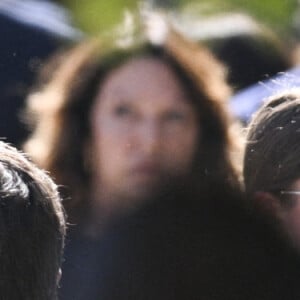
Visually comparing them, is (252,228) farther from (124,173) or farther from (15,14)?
(15,14)

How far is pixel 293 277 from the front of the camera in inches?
56.3

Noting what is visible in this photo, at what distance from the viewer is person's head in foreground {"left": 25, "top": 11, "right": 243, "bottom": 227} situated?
1.38 metres

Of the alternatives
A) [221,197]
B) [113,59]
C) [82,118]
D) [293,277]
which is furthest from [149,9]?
[293,277]

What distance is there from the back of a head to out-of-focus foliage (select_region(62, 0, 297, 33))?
6.2 inches

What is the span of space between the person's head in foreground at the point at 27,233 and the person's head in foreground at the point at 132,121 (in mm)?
280

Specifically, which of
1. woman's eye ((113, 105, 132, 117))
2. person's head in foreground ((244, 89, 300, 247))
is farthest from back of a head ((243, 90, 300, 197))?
woman's eye ((113, 105, 132, 117))

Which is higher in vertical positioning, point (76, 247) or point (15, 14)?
point (15, 14)

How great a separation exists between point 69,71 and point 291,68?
0.40 meters

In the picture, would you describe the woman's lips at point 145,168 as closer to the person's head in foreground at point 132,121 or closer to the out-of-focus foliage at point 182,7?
the person's head in foreground at point 132,121

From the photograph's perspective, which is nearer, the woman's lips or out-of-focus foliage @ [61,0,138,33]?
out-of-focus foliage @ [61,0,138,33]

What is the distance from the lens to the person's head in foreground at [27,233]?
3.42ft

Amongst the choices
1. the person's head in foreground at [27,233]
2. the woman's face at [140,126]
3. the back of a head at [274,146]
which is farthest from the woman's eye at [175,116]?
the person's head in foreground at [27,233]

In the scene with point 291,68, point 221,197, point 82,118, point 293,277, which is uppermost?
point 291,68

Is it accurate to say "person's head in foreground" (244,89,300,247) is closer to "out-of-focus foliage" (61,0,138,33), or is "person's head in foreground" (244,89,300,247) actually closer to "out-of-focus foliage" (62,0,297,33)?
"out-of-focus foliage" (62,0,297,33)
